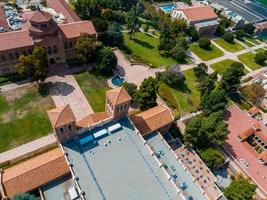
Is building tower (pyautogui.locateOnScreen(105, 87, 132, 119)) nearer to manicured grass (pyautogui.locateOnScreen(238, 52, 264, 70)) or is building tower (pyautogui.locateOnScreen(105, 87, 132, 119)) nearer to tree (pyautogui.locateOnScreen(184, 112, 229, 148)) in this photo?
tree (pyautogui.locateOnScreen(184, 112, 229, 148))

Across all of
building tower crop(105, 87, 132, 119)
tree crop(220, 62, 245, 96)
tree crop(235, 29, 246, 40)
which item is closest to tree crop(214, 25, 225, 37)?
tree crop(235, 29, 246, 40)

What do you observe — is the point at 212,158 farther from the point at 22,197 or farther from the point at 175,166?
the point at 22,197

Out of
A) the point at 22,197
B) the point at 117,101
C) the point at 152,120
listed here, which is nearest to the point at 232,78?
the point at 152,120

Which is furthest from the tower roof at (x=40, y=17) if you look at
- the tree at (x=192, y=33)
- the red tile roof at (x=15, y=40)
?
the tree at (x=192, y=33)

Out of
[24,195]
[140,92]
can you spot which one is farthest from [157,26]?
[24,195]

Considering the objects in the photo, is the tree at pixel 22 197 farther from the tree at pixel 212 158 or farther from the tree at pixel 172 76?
the tree at pixel 172 76

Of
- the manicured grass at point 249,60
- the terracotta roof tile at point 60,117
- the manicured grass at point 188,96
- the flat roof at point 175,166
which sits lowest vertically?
the manicured grass at point 249,60
